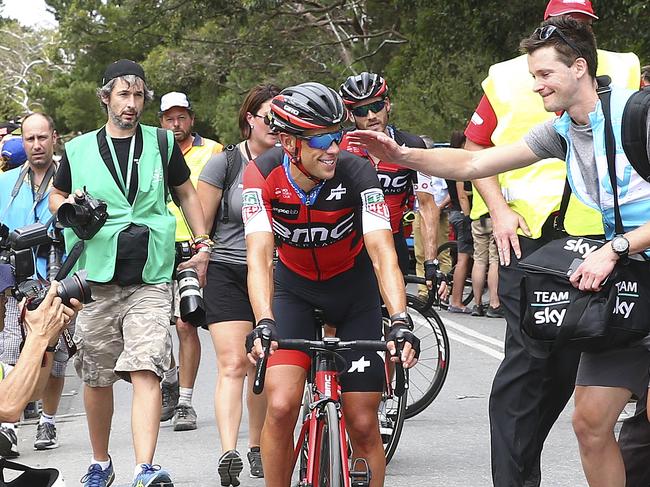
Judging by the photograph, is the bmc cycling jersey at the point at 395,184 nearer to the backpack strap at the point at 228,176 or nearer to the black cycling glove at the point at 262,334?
the backpack strap at the point at 228,176

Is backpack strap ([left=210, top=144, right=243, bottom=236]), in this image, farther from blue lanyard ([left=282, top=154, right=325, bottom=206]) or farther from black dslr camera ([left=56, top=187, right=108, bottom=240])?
blue lanyard ([left=282, top=154, right=325, bottom=206])

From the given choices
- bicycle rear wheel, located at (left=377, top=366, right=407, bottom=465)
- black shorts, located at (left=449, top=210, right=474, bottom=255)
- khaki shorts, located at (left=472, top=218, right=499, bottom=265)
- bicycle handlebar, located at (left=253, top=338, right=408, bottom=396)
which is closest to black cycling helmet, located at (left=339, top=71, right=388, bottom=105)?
bicycle rear wheel, located at (left=377, top=366, right=407, bottom=465)

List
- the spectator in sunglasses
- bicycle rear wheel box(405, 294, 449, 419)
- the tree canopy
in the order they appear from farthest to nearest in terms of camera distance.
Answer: the tree canopy, bicycle rear wheel box(405, 294, 449, 419), the spectator in sunglasses

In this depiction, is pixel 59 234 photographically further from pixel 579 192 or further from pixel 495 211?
pixel 579 192

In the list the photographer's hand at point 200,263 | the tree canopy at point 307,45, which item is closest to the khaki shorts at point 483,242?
the tree canopy at point 307,45

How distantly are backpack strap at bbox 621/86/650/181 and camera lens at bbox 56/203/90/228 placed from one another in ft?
9.46

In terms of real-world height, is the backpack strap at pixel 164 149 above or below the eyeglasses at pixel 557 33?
below

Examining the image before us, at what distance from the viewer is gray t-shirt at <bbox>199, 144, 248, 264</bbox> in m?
7.64

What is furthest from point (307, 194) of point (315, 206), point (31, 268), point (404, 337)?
point (31, 268)

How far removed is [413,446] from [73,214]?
2.71 meters

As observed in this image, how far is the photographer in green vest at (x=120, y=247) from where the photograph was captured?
6.76 meters

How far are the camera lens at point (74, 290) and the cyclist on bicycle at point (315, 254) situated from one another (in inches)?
28.2

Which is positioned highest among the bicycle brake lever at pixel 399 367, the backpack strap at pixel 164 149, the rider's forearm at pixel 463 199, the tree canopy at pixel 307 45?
the tree canopy at pixel 307 45

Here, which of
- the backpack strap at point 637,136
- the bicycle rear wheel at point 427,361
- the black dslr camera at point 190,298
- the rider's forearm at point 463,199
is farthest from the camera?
the rider's forearm at point 463,199
